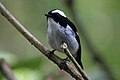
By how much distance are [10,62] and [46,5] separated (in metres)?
2.71

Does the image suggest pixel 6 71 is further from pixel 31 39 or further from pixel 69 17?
pixel 69 17

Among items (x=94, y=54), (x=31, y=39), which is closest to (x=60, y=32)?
(x=31, y=39)

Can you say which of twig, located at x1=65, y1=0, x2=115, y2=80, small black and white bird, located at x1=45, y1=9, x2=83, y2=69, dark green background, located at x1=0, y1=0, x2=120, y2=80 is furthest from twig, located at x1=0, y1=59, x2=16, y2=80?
dark green background, located at x1=0, y1=0, x2=120, y2=80

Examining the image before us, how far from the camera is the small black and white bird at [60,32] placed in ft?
7.25

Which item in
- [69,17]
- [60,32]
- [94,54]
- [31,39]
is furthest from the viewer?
[69,17]

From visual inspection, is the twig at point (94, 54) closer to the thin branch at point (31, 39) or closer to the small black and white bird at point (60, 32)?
the small black and white bird at point (60, 32)

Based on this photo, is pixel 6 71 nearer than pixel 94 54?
Yes

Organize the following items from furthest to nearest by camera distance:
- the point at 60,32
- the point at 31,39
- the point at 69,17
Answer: the point at 69,17
the point at 60,32
the point at 31,39

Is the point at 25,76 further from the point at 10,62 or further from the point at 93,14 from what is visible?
the point at 93,14

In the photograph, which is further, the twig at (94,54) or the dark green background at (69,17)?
the dark green background at (69,17)

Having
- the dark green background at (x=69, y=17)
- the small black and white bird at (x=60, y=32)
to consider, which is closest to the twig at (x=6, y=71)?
the small black and white bird at (x=60, y=32)

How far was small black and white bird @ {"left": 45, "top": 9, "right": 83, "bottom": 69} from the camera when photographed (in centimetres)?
221

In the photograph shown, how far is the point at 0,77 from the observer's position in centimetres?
258

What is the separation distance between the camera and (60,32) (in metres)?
2.21
